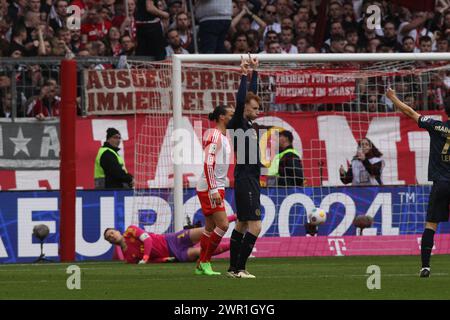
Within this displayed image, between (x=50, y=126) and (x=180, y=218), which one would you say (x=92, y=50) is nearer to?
(x=50, y=126)

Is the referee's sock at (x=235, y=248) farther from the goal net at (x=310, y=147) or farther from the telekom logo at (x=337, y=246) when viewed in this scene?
the telekom logo at (x=337, y=246)

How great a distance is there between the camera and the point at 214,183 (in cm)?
1537

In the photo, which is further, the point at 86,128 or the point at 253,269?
the point at 86,128

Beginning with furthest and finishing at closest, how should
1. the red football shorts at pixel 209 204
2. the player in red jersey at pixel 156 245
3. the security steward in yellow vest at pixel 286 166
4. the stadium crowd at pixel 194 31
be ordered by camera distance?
the stadium crowd at pixel 194 31, the security steward in yellow vest at pixel 286 166, the player in red jersey at pixel 156 245, the red football shorts at pixel 209 204

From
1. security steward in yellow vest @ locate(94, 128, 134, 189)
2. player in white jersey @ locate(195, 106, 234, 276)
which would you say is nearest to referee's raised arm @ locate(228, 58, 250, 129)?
player in white jersey @ locate(195, 106, 234, 276)

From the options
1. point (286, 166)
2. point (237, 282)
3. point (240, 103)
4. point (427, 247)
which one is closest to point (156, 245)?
point (286, 166)

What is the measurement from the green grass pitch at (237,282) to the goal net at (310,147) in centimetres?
234

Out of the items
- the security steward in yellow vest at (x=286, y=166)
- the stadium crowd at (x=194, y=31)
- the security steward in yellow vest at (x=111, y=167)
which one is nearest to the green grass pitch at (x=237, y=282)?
the security steward in yellow vest at (x=111, y=167)

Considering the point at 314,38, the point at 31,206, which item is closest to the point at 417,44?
the point at 314,38

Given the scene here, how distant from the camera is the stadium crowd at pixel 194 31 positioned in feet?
75.4

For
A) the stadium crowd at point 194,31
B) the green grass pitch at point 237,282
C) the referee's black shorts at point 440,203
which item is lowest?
the green grass pitch at point 237,282

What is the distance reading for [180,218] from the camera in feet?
66.6

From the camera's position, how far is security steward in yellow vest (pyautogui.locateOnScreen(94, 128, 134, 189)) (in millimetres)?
21375

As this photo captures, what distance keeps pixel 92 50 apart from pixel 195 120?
2.53 meters
